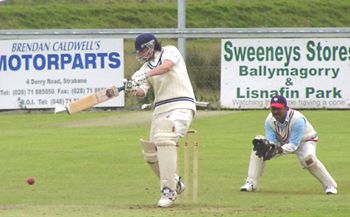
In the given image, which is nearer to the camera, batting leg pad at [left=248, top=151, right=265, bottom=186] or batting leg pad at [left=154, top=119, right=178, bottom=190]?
batting leg pad at [left=154, top=119, right=178, bottom=190]

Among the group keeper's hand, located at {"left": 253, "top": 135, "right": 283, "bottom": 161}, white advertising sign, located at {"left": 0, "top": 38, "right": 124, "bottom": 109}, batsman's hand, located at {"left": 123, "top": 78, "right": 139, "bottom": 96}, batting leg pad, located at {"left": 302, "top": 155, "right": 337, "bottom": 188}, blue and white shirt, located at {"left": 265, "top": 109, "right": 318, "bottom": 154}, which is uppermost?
white advertising sign, located at {"left": 0, "top": 38, "right": 124, "bottom": 109}

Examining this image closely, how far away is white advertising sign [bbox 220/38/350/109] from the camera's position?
25.6m

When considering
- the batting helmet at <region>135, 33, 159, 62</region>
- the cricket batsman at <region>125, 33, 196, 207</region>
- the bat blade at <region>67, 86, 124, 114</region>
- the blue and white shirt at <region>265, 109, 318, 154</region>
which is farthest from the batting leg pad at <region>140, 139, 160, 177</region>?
the blue and white shirt at <region>265, 109, 318, 154</region>

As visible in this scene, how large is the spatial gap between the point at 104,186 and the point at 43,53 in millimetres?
11724

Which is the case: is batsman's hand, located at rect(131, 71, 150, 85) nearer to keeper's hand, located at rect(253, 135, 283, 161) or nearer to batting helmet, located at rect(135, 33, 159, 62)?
batting helmet, located at rect(135, 33, 159, 62)

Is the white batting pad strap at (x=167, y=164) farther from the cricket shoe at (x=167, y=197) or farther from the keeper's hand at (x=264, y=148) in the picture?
the keeper's hand at (x=264, y=148)

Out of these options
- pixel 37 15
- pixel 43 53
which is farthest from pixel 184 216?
pixel 37 15

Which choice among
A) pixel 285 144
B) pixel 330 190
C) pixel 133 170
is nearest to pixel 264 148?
pixel 285 144

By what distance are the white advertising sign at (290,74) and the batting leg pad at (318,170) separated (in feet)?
38.1

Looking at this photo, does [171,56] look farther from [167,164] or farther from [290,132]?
[290,132]

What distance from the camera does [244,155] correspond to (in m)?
18.0

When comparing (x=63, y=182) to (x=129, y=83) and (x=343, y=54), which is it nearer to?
(x=129, y=83)

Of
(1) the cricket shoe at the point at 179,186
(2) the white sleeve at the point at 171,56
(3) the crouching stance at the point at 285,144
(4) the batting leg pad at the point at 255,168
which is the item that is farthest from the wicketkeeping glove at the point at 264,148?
(2) the white sleeve at the point at 171,56

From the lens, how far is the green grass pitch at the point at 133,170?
1198cm
